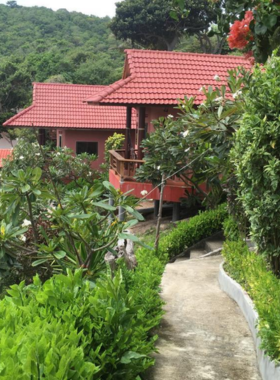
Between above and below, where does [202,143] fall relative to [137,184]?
above

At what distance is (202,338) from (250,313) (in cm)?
74

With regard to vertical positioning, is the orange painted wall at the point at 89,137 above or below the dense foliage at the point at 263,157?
below

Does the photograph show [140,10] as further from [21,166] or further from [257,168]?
[257,168]

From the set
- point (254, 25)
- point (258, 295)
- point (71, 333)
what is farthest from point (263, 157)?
point (71, 333)

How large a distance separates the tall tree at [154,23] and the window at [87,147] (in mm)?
23550

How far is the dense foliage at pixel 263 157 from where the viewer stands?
6.46 metres

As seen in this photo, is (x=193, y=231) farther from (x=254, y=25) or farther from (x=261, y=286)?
(x=261, y=286)

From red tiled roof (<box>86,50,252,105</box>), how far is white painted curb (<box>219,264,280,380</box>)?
8.85 meters

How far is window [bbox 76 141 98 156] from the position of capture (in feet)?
96.2

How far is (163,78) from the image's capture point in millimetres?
18625

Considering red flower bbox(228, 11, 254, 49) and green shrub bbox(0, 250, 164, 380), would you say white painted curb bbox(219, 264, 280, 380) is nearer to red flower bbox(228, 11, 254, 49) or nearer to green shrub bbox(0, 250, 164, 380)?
green shrub bbox(0, 250, 164, 380)

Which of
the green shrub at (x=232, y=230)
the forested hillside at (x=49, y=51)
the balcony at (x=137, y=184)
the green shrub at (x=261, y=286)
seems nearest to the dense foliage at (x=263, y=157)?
the green shrub at (x=261, y=286)

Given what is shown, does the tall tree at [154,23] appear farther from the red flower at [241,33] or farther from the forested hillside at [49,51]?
the red flower at [241,33]

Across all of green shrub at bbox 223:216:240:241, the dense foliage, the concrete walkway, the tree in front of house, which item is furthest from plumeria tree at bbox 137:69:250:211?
the concrete walkway
